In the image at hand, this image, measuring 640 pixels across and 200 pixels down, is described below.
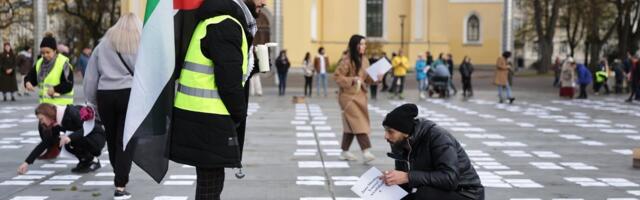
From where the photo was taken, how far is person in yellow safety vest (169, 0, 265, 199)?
16.5 feet

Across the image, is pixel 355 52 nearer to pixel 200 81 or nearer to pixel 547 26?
pixel 200 81

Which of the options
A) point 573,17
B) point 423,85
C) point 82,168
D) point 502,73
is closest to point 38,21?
point 423,85

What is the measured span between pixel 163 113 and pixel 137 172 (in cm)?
532

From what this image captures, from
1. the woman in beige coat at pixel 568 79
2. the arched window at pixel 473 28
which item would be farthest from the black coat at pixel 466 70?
the arched window at pixel 473 28

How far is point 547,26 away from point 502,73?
97.5ft

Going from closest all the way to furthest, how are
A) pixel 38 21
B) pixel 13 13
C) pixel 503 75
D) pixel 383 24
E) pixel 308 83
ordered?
pixel 503 75, pixel 308 83, pixel 38 21, pixel 13 13, pixel 383 24

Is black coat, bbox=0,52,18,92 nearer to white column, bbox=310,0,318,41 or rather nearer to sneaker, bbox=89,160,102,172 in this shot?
sneaker, bbox=89,160,102,172

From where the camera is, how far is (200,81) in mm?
5113

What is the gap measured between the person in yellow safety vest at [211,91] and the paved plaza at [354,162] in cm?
357

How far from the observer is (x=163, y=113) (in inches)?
203

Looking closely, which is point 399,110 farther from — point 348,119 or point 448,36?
point 448,36

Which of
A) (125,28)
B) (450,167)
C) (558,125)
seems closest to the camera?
(450,167)

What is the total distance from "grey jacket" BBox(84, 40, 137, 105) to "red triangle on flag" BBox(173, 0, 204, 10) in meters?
3.32

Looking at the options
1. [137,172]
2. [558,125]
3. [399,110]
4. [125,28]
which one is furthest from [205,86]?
[558,125]
